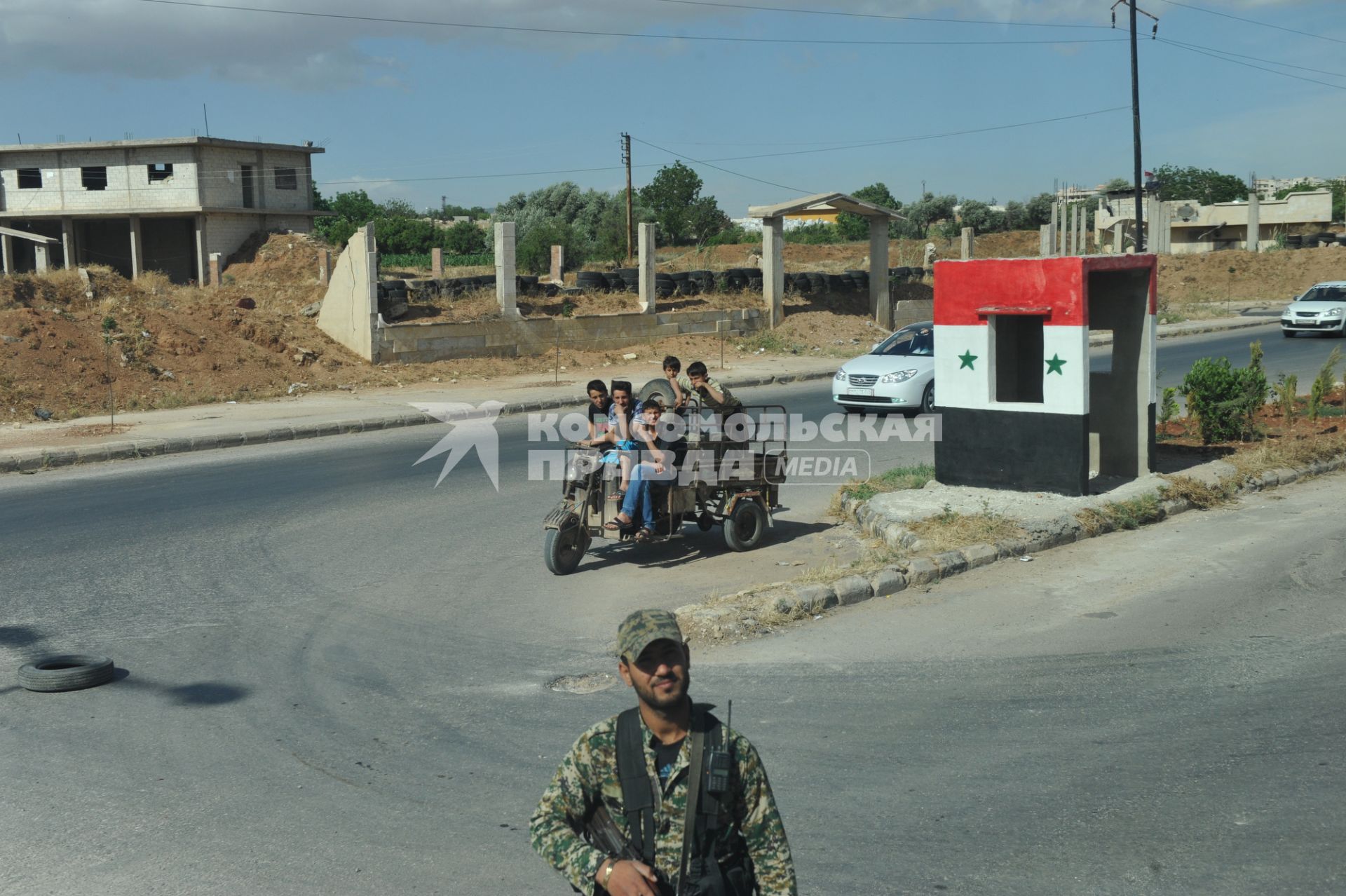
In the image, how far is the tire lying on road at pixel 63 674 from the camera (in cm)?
717

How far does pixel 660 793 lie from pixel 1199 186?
352 ft

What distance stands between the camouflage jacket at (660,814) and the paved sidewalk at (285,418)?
49.8ft

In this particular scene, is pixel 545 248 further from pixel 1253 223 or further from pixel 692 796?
pixel 692 796

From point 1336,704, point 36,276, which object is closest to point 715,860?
point 1336,704

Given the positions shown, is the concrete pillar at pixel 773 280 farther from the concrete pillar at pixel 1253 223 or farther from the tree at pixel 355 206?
the tree at pixel 355 206

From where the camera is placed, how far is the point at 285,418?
20469 mm

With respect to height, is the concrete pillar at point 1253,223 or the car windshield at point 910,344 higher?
the concrete pillar at point 1253,223

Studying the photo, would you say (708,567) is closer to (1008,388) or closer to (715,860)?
(1008,388)

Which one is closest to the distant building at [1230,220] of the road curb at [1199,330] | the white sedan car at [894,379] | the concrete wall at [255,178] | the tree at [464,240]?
the road curb at [1199,330]

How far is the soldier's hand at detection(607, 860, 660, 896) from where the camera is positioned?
2912 millimetres

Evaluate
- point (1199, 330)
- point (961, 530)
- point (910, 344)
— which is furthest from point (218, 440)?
point (1199, 330)

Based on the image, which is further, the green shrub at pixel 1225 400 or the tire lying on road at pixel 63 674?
the green shrub at pixel 1225 400

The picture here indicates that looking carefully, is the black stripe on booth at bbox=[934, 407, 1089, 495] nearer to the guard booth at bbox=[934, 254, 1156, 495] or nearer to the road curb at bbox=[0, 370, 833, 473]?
the guard booth at bbox=[934, 254, 1156, 495]

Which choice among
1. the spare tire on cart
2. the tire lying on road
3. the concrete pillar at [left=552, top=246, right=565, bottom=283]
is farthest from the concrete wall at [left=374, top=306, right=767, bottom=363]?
→ the tire lying on road
